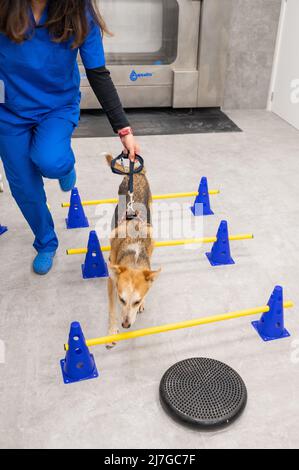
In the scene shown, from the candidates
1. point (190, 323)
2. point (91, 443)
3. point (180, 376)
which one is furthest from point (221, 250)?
point (91, 443)

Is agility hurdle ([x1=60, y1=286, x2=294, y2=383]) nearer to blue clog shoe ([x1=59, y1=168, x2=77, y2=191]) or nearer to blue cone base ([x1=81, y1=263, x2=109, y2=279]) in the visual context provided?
blue cone base ([x1=81, y1=263, x2=109, y2=279])

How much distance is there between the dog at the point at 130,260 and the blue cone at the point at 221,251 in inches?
17.9

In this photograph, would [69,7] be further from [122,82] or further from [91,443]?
[122,82]

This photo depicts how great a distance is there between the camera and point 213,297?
2.59 m

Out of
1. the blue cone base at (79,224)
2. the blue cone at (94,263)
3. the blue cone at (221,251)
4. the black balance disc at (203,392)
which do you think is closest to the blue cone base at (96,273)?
the blue cone at (94,263)

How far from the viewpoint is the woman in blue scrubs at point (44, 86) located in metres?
2.04

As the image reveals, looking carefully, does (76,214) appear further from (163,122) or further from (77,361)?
(163,122)

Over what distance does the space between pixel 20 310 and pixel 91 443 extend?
0.90 m

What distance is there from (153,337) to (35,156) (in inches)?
43.6

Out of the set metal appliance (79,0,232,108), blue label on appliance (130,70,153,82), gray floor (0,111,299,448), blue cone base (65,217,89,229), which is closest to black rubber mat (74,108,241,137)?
metal appliance (79,0,232,108)

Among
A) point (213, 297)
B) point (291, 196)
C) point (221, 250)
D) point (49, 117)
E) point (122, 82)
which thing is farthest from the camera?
point (122, 82)

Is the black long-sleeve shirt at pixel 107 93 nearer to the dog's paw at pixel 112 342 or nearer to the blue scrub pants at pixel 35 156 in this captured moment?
the blue scrub pants at pixel 35 156

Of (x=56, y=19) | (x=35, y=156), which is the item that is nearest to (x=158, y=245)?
(x=35, y=156)

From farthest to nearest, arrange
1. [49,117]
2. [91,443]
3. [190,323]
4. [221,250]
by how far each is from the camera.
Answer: [221,250] → [49,117] → [190,323] → [91,443]
